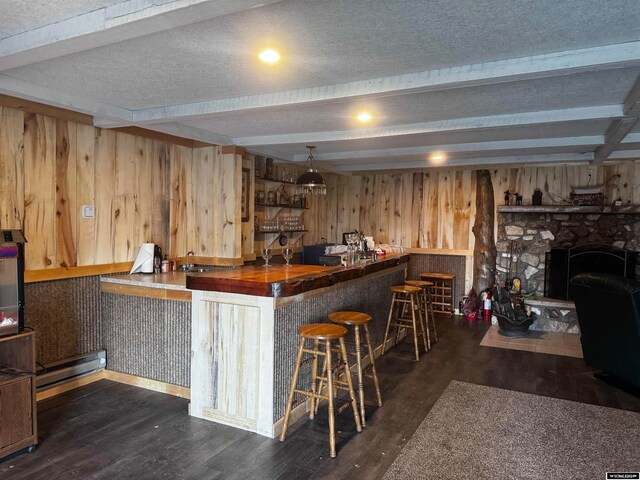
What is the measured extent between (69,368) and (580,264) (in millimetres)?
6262

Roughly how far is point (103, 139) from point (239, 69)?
6.88 feet

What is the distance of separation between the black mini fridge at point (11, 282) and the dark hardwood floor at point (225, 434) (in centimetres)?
80

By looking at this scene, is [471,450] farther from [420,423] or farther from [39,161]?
[39,161]

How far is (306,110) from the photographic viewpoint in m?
3.65

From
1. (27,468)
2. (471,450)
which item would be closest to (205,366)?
(27,468)

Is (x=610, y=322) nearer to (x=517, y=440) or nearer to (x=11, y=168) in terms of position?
(x=517, y=440)

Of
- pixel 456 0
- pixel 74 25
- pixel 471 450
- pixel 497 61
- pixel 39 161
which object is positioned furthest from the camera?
pixel 39 161

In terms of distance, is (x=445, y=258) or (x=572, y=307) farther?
(x=445, y=258)

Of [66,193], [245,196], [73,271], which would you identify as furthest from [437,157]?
[73,271]

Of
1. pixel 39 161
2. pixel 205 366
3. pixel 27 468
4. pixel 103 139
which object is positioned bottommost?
pixel 27 468

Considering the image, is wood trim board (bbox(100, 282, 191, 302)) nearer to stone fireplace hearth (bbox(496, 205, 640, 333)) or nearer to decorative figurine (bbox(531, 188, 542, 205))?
stone fireplace hearth (bbox(496, 205, 640, 333))

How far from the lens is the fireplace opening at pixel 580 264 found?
5941 millimetres

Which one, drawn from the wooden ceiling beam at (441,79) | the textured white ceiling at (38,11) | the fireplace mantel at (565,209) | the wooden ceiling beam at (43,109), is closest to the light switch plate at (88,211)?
the wooden ceiling beam at (43,109)

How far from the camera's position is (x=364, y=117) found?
3.84 metres
